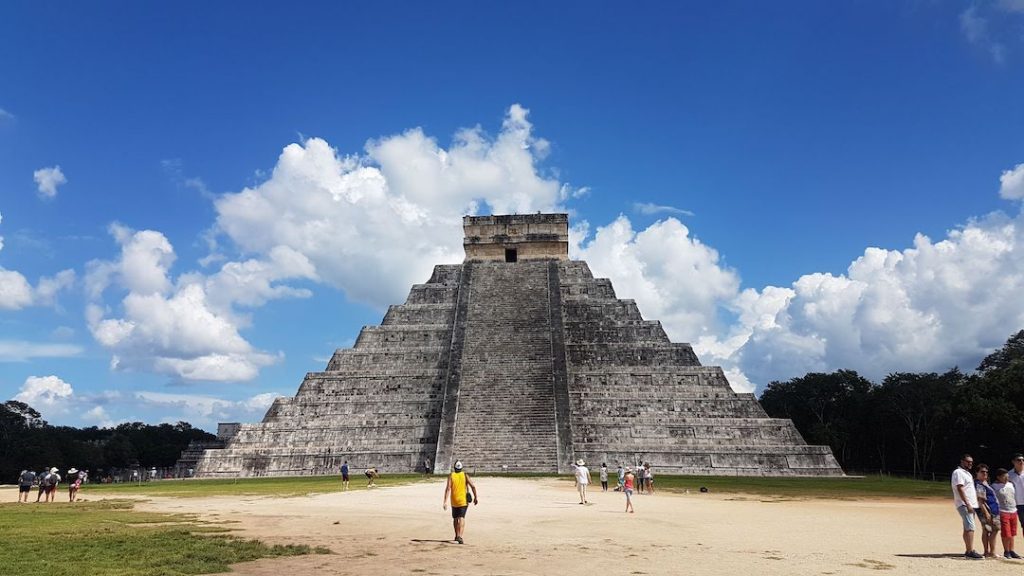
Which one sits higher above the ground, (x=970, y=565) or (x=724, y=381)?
(x=724, y=381)

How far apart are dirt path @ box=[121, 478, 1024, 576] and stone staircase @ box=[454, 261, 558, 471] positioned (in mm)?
7330

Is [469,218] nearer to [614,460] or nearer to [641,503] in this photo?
[614,460]

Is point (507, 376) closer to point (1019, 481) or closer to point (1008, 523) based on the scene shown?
point (1019, 481)

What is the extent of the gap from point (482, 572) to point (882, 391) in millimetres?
44028

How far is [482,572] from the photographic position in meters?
6.48

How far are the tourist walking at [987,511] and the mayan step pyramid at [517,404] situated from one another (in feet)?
49.0

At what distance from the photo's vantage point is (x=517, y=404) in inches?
977

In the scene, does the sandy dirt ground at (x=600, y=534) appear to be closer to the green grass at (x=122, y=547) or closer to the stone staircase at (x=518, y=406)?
the green grass at (x=122, y=547)

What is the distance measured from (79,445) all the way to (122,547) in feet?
179

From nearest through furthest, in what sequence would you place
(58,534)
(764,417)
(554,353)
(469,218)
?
(58,534) → (764,417) → (554,353) → (469,218)

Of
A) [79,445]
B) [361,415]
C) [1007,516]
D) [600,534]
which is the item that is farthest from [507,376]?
[79,445]

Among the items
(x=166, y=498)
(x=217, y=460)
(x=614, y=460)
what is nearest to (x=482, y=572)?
(x=166, y=498)

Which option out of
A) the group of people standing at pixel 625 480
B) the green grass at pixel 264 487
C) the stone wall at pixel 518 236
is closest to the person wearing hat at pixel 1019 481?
the group of people standing at pixel 625 480

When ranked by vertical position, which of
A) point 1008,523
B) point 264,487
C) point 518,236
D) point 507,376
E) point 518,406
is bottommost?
point 264,487
